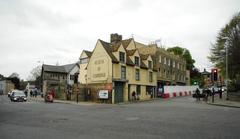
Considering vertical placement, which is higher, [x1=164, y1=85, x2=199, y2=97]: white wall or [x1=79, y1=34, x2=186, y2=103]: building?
[x1=79, y1=34, x2=186, y2=103]: building

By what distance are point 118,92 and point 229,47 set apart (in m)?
19.7

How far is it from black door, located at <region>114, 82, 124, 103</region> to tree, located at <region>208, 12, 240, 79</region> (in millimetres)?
16667

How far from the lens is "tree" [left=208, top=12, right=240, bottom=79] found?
46.4 metres

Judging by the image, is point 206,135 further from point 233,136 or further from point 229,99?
point 229,99

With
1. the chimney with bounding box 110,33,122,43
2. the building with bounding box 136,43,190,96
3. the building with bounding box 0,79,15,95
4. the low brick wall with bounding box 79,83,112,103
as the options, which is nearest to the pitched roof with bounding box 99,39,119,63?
the low brick wall with bounding box 79,83,112,103

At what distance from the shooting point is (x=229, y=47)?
48188 mm

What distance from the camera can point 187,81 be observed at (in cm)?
8038

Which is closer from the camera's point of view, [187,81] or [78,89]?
[78,89]

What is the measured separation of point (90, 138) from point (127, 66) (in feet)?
117

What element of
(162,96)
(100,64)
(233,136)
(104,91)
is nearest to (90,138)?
(233,136)

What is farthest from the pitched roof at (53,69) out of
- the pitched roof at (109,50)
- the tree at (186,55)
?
the pitched roof at (109,50)

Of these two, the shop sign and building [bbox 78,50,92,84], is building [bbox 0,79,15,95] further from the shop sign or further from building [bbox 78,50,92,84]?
the shop sign

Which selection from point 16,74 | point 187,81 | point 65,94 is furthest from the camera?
point 16,74

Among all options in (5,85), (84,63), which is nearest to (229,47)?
(84,63)
